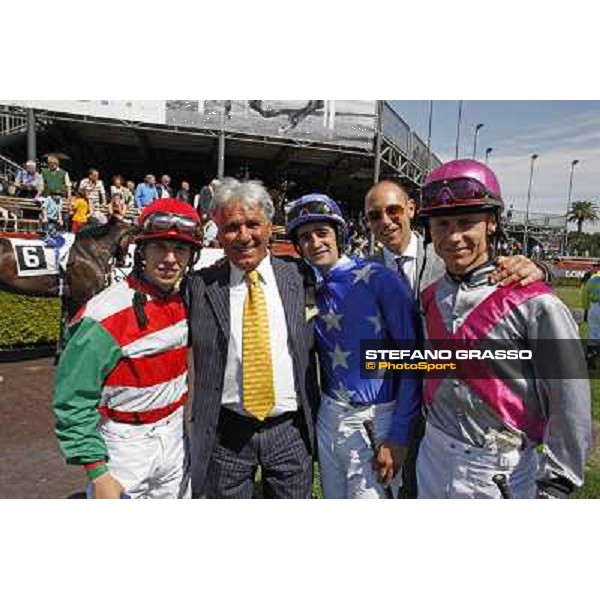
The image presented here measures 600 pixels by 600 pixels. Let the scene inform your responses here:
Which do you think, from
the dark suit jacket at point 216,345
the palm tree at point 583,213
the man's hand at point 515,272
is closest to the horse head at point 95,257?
the dark suit jacket at point 216,345

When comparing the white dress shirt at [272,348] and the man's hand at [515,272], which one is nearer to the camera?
the man's hand at [515,272]

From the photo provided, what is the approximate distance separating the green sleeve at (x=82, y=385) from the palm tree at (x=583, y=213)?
2.06 metres

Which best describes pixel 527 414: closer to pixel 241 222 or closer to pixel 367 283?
pixel 367 283

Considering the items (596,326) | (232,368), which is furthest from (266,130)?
(596,326)

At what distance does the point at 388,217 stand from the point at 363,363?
752mm

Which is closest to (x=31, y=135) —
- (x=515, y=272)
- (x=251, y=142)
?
(x=251, y=142)

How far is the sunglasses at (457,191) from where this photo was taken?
5.44 feet

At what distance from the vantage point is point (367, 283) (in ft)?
5.98

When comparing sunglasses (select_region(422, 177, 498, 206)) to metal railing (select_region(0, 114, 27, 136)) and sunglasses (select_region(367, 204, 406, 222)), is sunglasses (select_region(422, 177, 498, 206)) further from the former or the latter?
metal railing (select_region(0, 114, 27, 136))

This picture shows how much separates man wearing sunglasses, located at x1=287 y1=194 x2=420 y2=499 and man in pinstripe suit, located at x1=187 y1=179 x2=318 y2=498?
3.9 inches

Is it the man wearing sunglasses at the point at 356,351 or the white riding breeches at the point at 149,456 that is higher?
the man wearing sunglasses at the point at 356,351

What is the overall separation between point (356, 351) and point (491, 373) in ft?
1.66

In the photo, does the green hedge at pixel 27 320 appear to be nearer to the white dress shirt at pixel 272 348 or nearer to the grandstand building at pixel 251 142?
the grandstand building at pixel 251 142

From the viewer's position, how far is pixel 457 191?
1.67 metres
